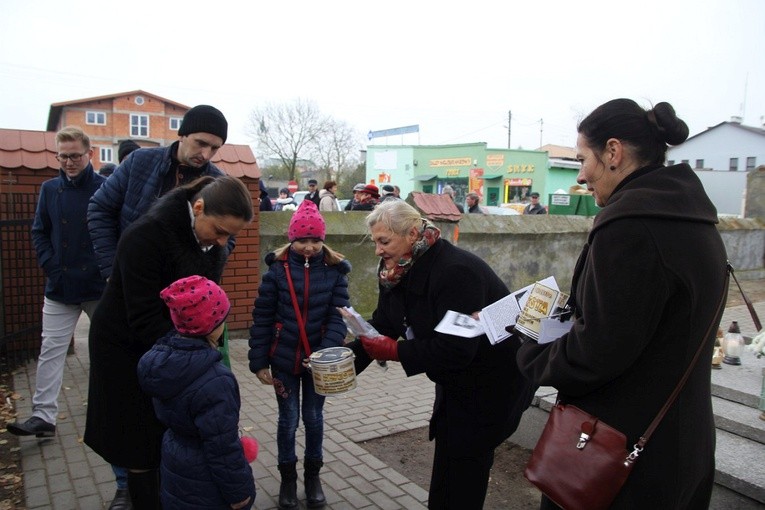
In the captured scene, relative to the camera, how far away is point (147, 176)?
10.9ft

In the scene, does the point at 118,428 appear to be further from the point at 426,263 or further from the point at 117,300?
the point at 426,263

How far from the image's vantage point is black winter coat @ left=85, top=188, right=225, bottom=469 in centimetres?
247

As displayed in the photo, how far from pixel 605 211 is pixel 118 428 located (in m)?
2.26

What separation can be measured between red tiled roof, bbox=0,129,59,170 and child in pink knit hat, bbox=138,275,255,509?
4.32 m

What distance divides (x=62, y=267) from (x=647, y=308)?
3918 mm

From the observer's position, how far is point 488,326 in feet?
7.50

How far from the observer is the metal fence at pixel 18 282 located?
5.61 m

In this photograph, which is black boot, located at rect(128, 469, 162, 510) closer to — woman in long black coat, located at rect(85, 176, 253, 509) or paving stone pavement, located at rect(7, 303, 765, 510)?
woman in long black coat, located at rect(85, 176, 253, 509)

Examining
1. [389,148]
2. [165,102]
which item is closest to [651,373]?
[389,148]

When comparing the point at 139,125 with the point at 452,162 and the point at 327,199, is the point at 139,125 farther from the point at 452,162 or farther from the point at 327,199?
the point at 327,199

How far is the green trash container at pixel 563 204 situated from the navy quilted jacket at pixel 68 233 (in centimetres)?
1761

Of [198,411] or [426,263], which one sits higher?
[426,263]

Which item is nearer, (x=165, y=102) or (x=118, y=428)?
(x=118, y=428)

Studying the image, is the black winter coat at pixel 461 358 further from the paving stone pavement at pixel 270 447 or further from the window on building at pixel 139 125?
the window on building at pixel 139 125
